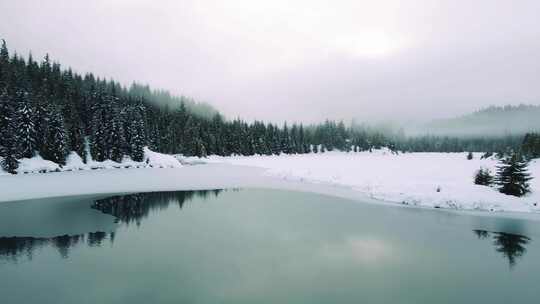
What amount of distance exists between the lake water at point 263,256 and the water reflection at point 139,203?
0.95 ft

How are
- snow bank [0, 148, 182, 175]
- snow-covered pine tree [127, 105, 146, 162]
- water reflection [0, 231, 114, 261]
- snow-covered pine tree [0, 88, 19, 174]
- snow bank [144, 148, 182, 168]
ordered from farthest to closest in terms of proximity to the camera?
snow bank [144, 148, 182, 168] → snow-covered pine tree [127, 105, 146, 162] → snow bank [0, 148, 182, 175] → snow-covered pine tree [0, 88, 19, 174] → water reflection [0, 231, 114, 261]

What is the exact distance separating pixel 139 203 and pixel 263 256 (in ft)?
55.7

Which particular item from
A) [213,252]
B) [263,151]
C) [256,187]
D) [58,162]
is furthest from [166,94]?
[213,252]

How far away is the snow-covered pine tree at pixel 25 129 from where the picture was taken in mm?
53375

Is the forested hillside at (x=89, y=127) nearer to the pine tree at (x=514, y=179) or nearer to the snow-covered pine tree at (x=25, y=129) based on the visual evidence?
the snow-covered pine tree at (x=25, y=129)

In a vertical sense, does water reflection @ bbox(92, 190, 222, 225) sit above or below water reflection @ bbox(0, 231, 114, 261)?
above

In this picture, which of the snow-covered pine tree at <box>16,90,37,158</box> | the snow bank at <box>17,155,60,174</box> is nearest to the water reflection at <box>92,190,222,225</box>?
the snow bank at <box>17,155,60,174</box>

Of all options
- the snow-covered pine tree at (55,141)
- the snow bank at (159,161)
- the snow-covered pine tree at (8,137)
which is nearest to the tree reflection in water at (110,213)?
the snow-covered pine tree at (8,137)

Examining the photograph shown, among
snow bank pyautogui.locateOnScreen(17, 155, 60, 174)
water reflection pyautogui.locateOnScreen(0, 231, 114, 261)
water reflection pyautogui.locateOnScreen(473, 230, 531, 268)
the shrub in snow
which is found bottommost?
water reflection pyautogui.locateOnScreen(473, 230, 531, 268)

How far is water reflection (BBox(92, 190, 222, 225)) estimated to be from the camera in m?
22.2

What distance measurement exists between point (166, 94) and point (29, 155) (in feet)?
434

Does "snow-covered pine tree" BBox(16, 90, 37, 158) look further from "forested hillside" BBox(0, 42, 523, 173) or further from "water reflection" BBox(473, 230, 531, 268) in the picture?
"water reflection" BBox(473, 230, 531, 268)

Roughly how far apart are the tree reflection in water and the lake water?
0.11m

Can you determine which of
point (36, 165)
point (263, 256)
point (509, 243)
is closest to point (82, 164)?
point (36, 165)
